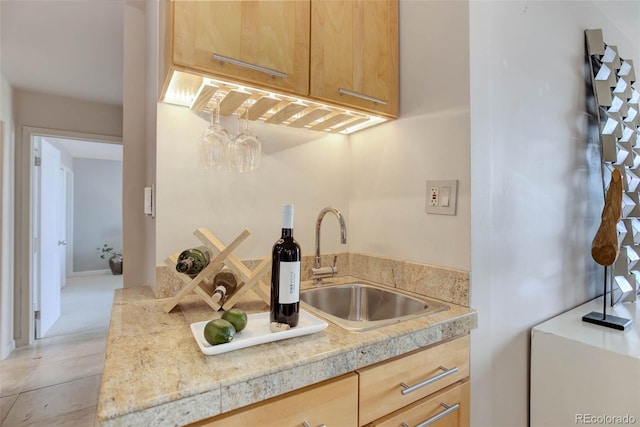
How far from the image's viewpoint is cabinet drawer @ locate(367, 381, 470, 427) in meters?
0.87

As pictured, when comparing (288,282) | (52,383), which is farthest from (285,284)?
(52,383)

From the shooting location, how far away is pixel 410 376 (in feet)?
2.96

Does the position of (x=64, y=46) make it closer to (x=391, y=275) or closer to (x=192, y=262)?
(x=192, y=262)

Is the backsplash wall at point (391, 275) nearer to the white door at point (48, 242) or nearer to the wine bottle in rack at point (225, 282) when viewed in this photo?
the wine bottle in rack at point (225, 282)

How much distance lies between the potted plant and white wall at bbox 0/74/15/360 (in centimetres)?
395

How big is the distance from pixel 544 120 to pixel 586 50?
667mm

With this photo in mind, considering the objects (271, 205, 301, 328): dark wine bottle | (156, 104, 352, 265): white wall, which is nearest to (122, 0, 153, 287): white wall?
(156, 104, 352, 265): white wall

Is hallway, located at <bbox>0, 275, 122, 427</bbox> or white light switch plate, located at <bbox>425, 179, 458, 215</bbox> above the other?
white light switch plate, located at <bbox>425, 179, 458, 215</bbox>

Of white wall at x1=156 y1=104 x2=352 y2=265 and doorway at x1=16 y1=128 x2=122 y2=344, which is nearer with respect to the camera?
white wall at x1=156 y1=104 x2=352 y2=265

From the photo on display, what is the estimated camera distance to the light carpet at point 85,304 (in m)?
3.47

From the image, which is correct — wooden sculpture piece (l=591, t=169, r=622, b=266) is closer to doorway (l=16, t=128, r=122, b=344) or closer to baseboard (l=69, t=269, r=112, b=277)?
doorway (l=16, t=128, r=122, b=344)

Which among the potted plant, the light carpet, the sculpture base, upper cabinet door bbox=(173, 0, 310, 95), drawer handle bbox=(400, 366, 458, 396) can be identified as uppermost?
upper cabinet door bbox=(173, 0, 310, 95)

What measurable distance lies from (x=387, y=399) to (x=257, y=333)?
15.8 inches

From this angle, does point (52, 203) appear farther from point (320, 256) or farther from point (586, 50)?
point (586, 50)
